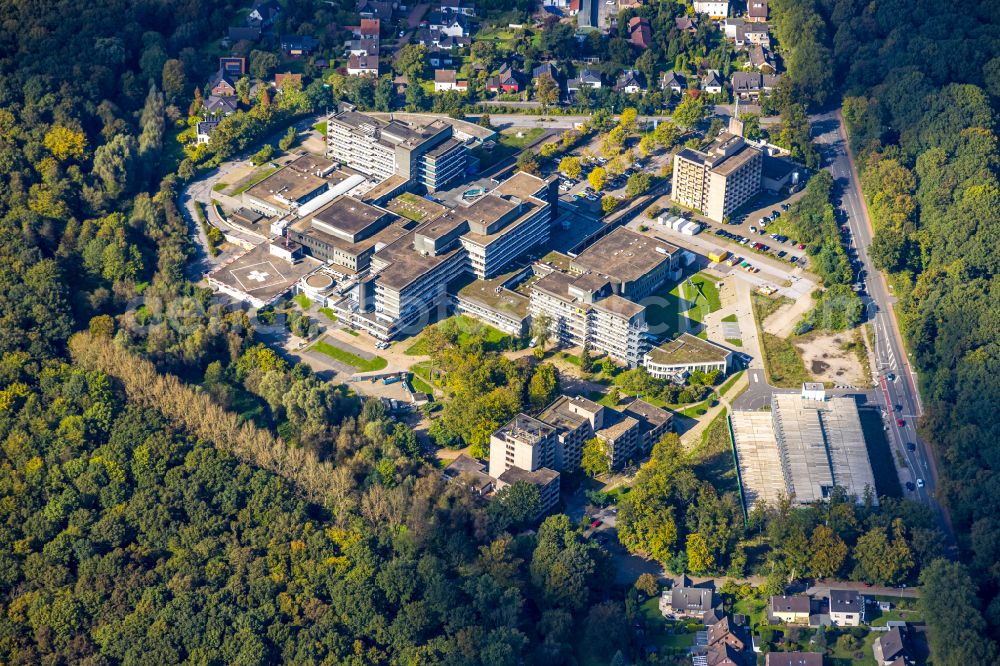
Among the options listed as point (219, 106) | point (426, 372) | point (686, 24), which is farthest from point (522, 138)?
point (426, 372)

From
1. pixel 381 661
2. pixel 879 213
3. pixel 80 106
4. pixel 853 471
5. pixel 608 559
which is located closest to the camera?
pixel 381 661

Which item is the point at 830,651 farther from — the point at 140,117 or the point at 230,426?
the point at 140,117

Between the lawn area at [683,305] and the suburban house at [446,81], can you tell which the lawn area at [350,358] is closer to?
the lawn area at [683,305]

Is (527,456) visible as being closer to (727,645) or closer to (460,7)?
(727,645)

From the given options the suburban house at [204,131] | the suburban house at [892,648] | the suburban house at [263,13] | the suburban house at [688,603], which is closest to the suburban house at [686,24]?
the suburban house at [263,13]

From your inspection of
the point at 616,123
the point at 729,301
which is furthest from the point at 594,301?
the point at 616,123
